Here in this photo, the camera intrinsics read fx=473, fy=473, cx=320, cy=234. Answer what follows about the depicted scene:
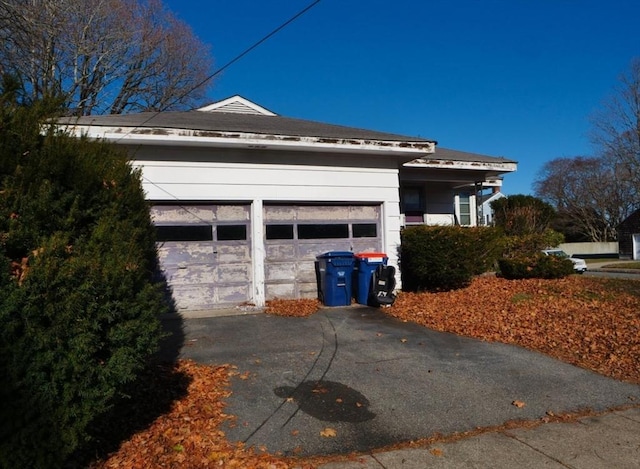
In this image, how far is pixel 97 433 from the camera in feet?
13.0

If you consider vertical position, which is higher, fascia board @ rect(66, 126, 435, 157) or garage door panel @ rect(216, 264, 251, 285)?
fascia board @ rect(66, 126, 435, 157)

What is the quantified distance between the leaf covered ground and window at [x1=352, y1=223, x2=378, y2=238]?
5.22 ft

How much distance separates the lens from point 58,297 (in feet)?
9.88

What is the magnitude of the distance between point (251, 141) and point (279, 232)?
2009 mm

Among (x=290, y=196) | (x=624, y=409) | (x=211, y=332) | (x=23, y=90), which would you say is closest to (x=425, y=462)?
(x=624, y=409)

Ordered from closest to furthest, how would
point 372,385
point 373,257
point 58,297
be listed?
point 58,297
point 372,385
point 373,257

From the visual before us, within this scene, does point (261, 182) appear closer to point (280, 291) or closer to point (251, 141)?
point (251, 141)

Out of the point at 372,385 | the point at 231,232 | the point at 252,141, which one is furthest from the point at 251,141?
the point at 372,385

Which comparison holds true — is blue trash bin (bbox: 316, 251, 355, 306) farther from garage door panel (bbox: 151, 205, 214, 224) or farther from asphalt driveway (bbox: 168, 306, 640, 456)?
garage door panel (bbox: 151, 205, 214, 224)

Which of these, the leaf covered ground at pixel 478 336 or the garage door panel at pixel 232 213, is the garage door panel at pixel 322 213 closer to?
the garage door panel at pixel 232 213

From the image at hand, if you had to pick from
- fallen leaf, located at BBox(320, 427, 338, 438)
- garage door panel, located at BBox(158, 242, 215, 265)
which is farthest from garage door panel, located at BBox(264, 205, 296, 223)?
fallen leaf, located at BBox(320, 427, 338, 438)

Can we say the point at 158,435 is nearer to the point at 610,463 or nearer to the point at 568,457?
the point at 568,457

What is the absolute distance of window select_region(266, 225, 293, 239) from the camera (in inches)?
395

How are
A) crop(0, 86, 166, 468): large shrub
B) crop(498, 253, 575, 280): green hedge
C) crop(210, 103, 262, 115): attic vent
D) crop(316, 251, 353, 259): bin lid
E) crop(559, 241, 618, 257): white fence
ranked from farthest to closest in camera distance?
crop(559, 241, 618, 257): white fence
crop(210, 103, 262, 115): attic vent
crop(498, 253, 575, 280): green hedge
crop(316, 251, 353, 259): bin lid
crop(0, 86, 166, 468): large shrub
